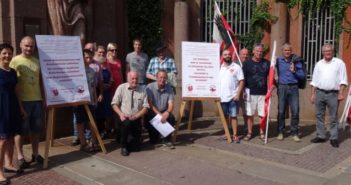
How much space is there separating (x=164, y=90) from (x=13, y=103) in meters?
2.50

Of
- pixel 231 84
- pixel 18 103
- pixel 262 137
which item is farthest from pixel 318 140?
pixel 18 103

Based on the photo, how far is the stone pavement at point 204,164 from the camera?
5484 mm

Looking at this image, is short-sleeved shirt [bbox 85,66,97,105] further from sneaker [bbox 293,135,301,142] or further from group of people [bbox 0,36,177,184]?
sneaker [bbox 293,135,301,142]

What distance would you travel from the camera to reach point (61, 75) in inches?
241

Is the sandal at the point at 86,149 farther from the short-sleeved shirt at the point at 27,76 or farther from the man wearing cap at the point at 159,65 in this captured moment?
the man wearing cap at the point at 159,65

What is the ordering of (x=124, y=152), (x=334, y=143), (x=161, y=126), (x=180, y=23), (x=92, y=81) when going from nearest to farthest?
(x=124, y=152) → (x=92, y=81) → (x=161, y=126) → (x=334, y=143) → (x=180, y=23)

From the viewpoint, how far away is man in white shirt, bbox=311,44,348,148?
23.3ft

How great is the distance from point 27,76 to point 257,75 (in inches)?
150

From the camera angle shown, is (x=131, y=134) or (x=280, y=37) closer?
(x=131, y=134)

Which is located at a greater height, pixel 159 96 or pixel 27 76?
pixel 27 76

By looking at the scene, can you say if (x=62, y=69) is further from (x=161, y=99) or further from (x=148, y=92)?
(x=161, y=99)

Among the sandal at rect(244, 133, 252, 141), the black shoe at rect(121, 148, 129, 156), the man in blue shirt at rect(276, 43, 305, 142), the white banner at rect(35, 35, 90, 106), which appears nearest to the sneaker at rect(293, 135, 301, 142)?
the man in blue shirt at rect(276, 43, 305, 142)

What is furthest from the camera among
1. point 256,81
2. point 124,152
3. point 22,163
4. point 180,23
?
point 180,23

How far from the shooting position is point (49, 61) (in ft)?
19.6
